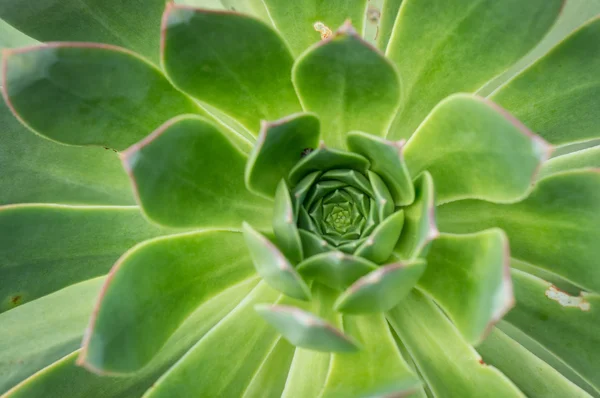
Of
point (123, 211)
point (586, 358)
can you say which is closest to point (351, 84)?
point (123, 211)

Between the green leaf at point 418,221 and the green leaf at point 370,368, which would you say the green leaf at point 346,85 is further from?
the green leaf at point 370,368

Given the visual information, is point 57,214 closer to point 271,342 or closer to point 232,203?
point 232,203

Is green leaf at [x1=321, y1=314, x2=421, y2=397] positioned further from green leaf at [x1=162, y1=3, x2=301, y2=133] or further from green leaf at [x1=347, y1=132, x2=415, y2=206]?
green leaf at [x1=162, y1=3, x2=301, y2=133]

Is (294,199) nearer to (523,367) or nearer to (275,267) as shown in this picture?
(275,267)

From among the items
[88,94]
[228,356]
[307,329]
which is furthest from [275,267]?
[88,94]

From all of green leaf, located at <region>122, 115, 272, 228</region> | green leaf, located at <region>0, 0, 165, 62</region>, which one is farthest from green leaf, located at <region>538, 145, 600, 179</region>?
green leaf, located at <region>0, 0, 165, 62</region>

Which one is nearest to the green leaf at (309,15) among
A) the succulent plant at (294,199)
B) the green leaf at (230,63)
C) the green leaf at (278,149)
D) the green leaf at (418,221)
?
the succulent plant at (294,199)

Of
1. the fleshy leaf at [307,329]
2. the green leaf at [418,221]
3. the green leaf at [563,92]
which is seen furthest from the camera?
the green leaf at [563,92]
